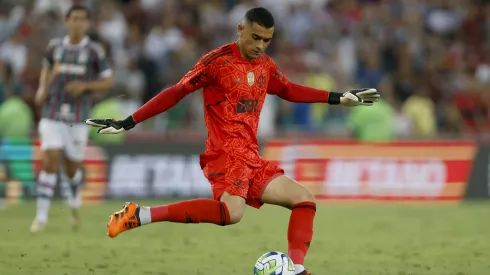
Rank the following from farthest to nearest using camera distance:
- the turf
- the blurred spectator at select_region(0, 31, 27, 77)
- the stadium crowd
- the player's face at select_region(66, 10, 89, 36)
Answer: the blurred spectator at select_region(0, 31, 27, 77), the stadium crowd, the player's face at select_region(66, 10, 89, 36), the turf

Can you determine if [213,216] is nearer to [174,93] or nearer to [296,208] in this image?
[296,208]

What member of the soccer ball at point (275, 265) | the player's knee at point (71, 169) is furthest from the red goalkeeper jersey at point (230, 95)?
the player's knee at point (71, 169)

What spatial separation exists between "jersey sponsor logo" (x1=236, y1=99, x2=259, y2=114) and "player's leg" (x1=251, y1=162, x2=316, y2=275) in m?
0.50

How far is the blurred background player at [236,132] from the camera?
8.12 metres

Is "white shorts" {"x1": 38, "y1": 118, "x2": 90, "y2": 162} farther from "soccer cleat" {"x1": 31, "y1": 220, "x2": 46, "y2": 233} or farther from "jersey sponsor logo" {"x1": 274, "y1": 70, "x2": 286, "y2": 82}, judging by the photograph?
"jersey sponsor logo" {"x1": 274, "y1": 70, "x2": 286, "y2": 82}

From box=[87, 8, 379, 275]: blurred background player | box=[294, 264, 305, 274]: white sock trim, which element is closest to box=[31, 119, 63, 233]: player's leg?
box=[87, 8, 379, 275]: blurred background player

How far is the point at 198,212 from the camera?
8.09m

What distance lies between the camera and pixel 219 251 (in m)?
11.1

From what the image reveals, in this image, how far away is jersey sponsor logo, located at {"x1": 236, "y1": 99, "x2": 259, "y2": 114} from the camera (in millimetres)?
8336

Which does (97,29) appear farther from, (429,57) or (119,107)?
(429,57)

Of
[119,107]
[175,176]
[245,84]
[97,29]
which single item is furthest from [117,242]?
[97,29]

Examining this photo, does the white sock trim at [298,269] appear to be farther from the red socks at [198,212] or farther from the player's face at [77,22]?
the player's face at [77,22]

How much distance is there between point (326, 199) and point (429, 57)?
5.68 m

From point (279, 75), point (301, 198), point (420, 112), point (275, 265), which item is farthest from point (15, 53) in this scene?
point (275, 265)
